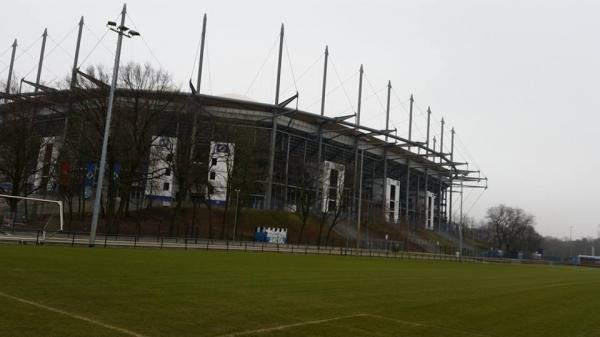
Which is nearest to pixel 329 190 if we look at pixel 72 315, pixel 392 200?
pixel 392 200

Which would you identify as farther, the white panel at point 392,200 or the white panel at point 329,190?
the white panel at point 392,200

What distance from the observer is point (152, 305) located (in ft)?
31.3

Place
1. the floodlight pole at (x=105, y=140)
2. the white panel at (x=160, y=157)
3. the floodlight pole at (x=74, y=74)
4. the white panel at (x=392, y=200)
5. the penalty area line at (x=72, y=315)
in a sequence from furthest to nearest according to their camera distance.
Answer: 1. the white panel at (x=392, y=200)
2. the white panel at (x=160, y=157)
3. the floodlight pole at (x=74, y=74)
4. the floodlight pole at (x=105, y=140)
5. the penalty area line at (x=72, y=315)

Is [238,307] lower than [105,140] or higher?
lower

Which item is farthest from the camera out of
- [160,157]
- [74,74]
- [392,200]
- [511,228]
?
[511,228]

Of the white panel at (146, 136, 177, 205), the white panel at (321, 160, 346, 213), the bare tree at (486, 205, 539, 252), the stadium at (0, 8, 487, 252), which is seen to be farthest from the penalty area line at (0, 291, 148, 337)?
the bare tree at (486, 205, 539, 252)

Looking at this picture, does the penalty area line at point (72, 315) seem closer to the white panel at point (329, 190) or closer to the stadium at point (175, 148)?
the stadium at point (175, 148)

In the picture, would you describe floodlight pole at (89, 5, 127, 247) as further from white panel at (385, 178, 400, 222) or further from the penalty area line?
white panel at (385, 178, 400, 222)

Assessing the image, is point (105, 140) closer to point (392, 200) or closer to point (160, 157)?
point (160, 157)

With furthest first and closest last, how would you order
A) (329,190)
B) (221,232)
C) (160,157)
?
(329,190) < (221,232) < (160,157)

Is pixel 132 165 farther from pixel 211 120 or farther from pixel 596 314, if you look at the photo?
pixel 596 314

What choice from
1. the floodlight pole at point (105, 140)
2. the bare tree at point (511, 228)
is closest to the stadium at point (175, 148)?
the floodlight pole at point (105, 140)

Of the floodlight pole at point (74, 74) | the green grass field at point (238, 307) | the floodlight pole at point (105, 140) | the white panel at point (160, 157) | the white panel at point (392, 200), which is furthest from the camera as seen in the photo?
the white panel at point (392, 200)

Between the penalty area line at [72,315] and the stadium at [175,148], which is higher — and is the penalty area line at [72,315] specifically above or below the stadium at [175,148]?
below
